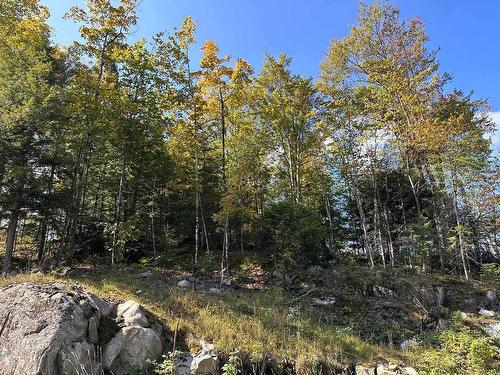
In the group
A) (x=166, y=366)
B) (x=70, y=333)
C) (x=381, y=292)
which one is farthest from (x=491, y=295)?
(x=70, y=333)

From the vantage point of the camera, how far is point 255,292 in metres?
10.8

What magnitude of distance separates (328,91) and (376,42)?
289 centimetres

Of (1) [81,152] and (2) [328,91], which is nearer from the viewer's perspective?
(1) [81,152]

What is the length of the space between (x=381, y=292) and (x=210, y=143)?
32.0ft

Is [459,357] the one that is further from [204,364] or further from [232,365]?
[204,364]

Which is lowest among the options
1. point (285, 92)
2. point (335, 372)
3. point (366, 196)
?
point (335, 372)

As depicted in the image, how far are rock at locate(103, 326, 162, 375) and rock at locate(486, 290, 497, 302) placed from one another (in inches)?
434

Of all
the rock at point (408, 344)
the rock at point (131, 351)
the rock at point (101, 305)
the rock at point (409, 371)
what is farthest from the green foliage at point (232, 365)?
the rock at point (408, 344)

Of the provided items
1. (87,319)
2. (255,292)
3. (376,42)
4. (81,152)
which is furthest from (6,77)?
(376,42)

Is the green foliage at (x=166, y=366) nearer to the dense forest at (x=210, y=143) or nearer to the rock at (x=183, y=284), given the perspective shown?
the rock at (x=183, y=284)

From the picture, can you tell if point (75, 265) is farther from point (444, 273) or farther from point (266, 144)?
point (444, 273)

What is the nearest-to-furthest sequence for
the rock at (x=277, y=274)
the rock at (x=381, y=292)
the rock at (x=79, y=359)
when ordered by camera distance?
the rock at (x=79, y=359)
the rock at (x=381, y=292)
the rock at (x=277, y=274)

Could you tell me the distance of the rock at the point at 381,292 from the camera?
1133 cm

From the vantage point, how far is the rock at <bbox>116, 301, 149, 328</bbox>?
5.86 metres
